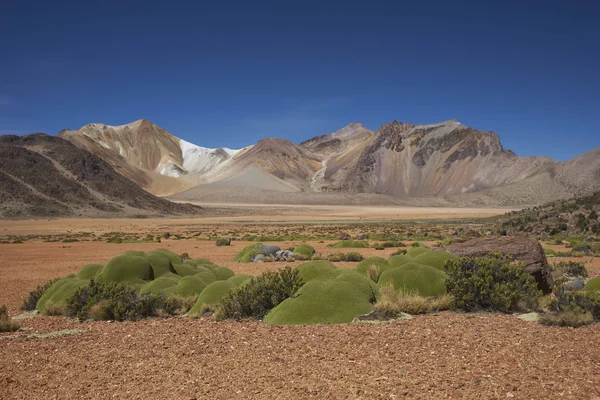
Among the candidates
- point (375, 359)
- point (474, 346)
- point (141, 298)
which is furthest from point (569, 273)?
point (141, 298)

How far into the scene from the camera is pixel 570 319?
26.4ft

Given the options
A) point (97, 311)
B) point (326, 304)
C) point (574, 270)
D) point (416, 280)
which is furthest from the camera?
point (574, 270)

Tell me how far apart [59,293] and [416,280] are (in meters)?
8.37

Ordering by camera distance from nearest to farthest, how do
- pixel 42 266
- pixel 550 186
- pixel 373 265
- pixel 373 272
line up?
pixel 373 272, pixel 373 265, pixel 42 266, pixel 550 186

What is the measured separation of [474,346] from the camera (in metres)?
6.87

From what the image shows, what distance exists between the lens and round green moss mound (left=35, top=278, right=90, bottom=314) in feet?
37.7

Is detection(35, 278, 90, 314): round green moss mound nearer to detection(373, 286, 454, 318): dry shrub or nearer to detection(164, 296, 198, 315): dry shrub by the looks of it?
detection(164, 296, 198, 315): dry shrub

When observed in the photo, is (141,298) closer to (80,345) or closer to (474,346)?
(80,345)

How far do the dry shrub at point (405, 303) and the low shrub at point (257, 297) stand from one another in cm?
185

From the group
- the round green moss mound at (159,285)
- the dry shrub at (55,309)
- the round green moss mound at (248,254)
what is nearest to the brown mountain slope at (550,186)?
the round green moss mound at (248,254)

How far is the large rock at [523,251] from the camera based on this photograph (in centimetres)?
1217

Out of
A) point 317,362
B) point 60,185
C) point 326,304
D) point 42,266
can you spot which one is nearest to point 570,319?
point 326,304

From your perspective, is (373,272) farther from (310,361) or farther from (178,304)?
(310,361)

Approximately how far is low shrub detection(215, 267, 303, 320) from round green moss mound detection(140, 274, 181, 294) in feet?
8.01
